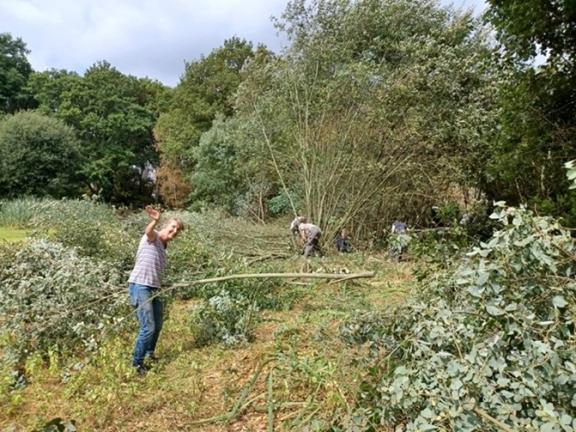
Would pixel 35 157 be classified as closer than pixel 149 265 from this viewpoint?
No

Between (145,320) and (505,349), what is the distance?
10.9 ft

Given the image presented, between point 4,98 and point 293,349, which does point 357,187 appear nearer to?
point 293,349

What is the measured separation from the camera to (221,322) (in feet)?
17.7

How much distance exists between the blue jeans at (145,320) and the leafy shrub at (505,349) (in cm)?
263

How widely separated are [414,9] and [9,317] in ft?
41.6

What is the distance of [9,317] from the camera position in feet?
16.5

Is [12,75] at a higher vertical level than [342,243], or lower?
higher

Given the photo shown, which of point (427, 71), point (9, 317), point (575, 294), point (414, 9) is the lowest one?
point (9, 317)

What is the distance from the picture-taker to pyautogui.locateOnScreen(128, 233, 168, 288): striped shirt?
4590 mm

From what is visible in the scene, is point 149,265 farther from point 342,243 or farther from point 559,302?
point 342,243

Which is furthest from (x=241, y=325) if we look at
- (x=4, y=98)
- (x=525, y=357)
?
(x=4, y=98)

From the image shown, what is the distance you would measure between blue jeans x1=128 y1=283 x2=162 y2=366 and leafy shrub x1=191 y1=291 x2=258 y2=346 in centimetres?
80

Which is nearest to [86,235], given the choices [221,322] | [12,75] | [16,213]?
[221,322]

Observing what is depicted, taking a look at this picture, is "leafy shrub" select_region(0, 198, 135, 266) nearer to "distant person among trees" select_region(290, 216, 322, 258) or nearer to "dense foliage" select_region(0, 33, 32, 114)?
"distant person among trees" select_region(290, 216, 322, 258)
